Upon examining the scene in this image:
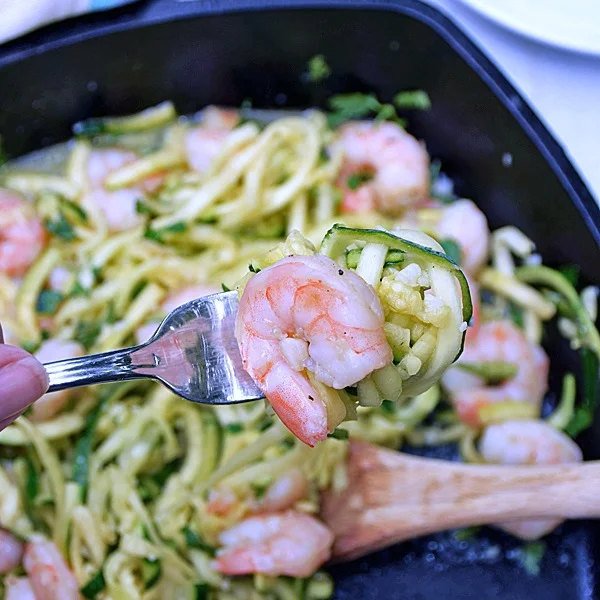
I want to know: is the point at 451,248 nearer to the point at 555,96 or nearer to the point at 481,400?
the point at 481,400

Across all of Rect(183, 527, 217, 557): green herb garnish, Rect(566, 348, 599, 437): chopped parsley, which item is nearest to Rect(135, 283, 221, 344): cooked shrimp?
Rect(183, 527, 217, 557): green herb garnish

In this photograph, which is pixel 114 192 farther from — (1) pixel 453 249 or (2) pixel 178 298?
(1) pixel 453 249


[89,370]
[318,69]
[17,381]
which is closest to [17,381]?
[17,381]

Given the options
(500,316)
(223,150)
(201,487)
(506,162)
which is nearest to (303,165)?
(223,150)

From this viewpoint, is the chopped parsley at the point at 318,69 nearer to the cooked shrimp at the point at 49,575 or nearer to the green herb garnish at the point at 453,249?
the green herb garnish at the point at 453,249

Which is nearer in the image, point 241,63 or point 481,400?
point 481,400

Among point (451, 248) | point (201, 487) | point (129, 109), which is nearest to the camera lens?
point (201, 487)
